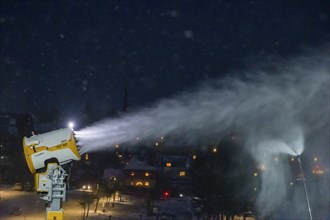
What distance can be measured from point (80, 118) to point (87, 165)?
40.8 m

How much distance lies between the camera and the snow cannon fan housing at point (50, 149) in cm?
917

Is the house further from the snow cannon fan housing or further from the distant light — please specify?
the snow cannon fan housing

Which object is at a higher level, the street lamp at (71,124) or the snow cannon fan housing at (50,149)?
the street lamp at (71,124)

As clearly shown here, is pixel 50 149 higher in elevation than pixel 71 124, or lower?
lower

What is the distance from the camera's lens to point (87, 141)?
35.8 ft

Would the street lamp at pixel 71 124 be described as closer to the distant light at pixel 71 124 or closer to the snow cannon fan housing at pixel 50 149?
the distant light at pixel 71 124

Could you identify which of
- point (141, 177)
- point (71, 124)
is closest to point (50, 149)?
point (71, 124)

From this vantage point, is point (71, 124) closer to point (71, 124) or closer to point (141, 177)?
point (71, 124)

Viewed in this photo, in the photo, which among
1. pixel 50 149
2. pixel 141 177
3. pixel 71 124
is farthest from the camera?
pixel 141 177

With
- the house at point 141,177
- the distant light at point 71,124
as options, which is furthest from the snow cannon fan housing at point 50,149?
the house at point 141,177

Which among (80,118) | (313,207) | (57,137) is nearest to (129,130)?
(57,137)

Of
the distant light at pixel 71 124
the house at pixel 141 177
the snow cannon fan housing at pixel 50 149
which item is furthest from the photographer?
the house at pixel 141 177

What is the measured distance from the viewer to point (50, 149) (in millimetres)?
9289

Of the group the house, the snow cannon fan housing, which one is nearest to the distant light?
the snow cannon fan housing
